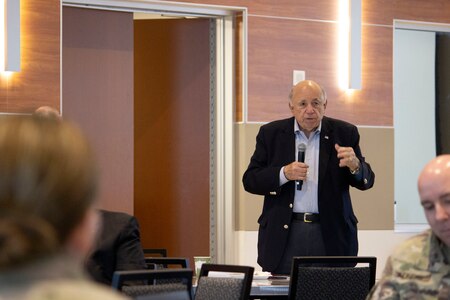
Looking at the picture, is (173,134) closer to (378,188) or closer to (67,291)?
(378,188)

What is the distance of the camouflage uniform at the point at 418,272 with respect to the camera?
256cm

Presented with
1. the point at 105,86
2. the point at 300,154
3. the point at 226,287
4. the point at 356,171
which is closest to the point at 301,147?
the point at 300,154

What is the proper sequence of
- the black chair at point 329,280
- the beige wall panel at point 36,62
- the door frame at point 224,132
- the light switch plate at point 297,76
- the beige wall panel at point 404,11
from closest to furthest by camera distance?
the black chair at point 329,280 → the beige wall panel at point 36,62 → the door frame at point 224,132 → the light switch plate at point 297,76 → the beige wall panel at point 404,11

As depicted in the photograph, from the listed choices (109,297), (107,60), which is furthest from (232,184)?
(109,297)

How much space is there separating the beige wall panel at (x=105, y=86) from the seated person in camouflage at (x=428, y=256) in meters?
4.96

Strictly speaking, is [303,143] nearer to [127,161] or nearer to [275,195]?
[275,195]

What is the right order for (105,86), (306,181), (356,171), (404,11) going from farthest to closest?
1. (404,11)
2. (105,86)
3. (306,181)
4. (356,171)

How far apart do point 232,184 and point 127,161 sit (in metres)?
0.91

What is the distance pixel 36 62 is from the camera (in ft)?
23.1

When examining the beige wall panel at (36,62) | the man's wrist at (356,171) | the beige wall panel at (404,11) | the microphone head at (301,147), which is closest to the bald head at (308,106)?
the microphone head at (301,147)

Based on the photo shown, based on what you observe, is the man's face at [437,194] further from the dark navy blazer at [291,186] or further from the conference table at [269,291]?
the dark navy blazer at [291,186]

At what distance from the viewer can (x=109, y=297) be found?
3.37 feet

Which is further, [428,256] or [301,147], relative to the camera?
[301,147]

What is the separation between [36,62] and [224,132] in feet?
5.86
